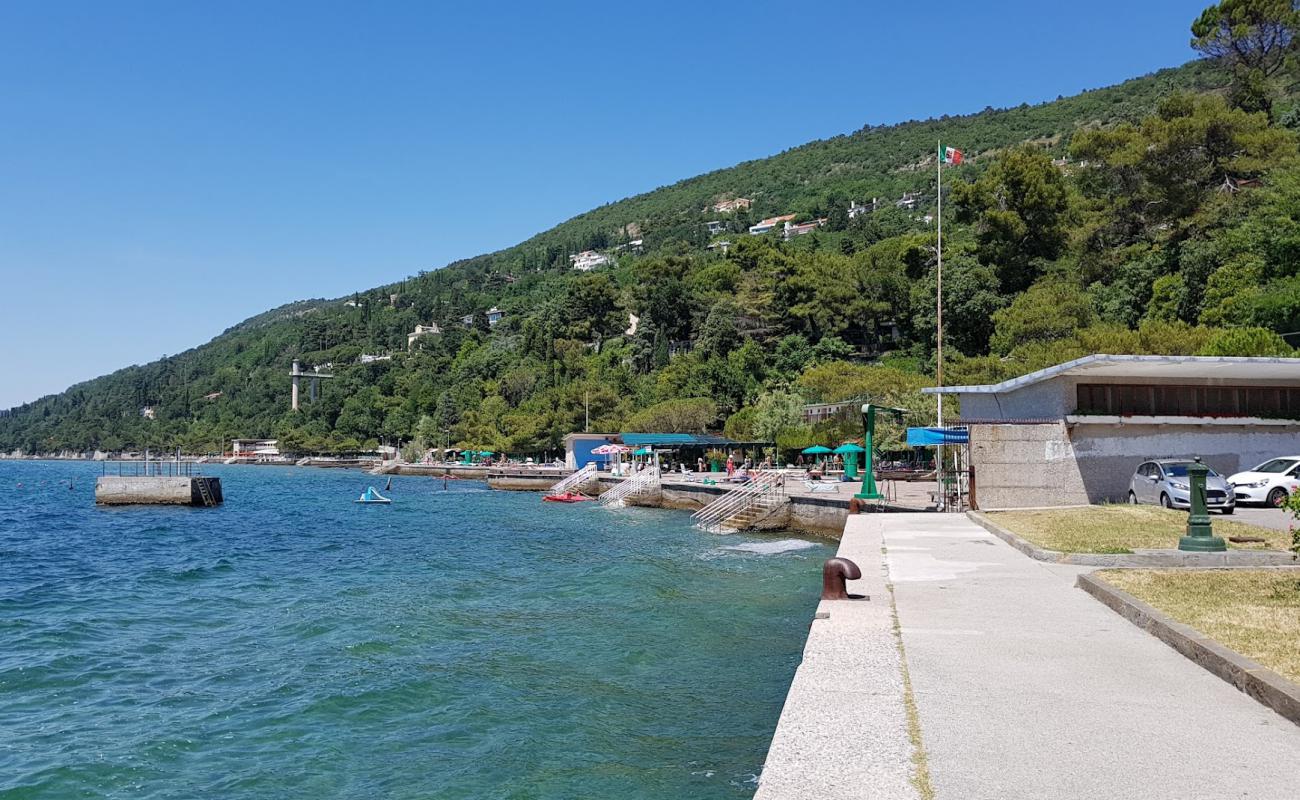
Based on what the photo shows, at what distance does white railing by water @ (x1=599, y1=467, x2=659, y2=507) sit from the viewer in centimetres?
4775

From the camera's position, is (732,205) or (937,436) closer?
(937,436)

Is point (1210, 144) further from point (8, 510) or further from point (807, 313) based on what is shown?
point (8, 510)

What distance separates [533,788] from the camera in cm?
822

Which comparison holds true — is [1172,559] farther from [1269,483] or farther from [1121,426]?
[1121,426]

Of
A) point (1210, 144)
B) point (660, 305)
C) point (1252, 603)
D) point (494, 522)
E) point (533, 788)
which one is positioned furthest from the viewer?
point (660, 305)

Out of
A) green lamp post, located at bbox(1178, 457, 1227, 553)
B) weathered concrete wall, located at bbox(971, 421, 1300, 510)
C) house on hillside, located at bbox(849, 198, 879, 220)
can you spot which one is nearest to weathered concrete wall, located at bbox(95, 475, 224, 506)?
weathered concrete wall, located at bbox(971, 421, 1300, 510)

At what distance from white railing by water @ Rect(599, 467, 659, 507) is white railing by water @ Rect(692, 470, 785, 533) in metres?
11.5

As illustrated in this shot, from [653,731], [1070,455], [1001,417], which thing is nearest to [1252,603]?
[653,731]

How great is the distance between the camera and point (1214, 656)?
7215 mm

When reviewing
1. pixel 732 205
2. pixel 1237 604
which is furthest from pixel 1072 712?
pixel 732 205

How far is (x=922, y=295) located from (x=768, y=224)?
304 ft

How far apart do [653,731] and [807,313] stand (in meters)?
75.7

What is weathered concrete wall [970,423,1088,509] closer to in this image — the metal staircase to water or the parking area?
the parking area

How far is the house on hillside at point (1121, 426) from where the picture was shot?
23.6m
